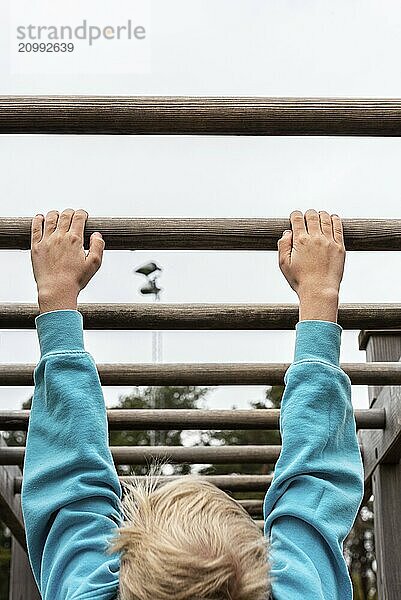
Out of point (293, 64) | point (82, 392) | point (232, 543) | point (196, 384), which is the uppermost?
point (293, 64)

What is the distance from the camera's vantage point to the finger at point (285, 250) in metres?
1.93

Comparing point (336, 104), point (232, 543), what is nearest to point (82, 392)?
point (232, 543)

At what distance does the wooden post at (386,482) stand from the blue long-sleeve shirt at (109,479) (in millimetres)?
2253

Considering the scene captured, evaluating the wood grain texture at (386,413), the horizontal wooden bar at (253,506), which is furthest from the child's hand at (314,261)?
the horizontal wooden bar at (253,506)

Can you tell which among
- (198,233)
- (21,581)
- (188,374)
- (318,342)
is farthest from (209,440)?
(318,342)

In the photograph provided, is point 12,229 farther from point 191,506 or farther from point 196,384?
point 196,384

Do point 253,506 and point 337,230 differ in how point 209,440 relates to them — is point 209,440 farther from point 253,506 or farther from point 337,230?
point 337,230

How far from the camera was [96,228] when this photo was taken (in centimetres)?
208

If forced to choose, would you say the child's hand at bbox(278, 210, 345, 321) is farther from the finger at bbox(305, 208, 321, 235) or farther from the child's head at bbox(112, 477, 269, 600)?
the child's head at bbox(112, 477, 269, 600)

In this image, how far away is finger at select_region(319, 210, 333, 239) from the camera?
6.43 feet

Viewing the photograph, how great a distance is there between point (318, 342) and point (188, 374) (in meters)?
1.48

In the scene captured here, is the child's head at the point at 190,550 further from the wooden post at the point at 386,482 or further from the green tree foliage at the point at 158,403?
the green tree foliage at the point at 158,403

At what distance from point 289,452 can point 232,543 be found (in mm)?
360

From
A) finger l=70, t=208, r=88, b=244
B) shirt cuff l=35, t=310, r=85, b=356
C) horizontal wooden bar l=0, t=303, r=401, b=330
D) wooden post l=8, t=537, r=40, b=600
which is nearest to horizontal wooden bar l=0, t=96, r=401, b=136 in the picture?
finger l=70, t=208, r=88, b=244
